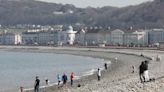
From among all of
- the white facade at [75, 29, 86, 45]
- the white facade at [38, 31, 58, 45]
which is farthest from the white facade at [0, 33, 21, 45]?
the white facade at [75, 29, 86, 45]

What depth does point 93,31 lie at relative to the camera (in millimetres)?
139125

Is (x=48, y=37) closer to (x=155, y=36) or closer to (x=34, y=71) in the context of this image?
(x=155, y=36)

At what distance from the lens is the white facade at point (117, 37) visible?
130 metres

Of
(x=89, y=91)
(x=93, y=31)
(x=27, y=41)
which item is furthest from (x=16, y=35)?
(x=89, y=91)

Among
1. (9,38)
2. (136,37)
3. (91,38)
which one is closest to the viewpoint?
(136,37)

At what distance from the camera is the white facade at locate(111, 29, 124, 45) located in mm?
130000

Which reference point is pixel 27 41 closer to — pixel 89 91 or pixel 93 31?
pixel 93 31

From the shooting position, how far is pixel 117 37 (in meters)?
132

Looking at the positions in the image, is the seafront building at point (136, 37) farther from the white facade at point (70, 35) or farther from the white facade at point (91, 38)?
the white facade at point (70, 35)

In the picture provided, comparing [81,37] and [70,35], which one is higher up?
[70,35]

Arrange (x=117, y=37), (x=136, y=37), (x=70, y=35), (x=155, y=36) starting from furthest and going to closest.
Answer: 1. (x=70, y=35)
2. (x=117, y=37)
3. (x=136, y=37)
4. (x=155, y=36)

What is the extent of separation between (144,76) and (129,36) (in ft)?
359

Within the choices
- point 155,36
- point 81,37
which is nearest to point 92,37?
point 81,37

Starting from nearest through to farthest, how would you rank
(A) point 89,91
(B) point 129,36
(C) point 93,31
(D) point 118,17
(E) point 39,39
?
(A) point 89,91 < (B) point 129,36 < (C) point 93,31 < (E) point 39,39 < (D) point 118,17
